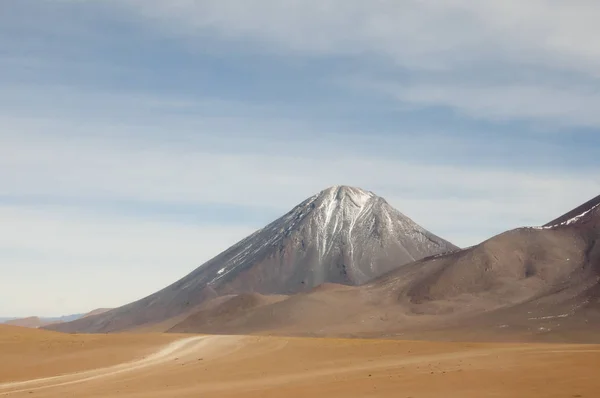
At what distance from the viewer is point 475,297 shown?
118250mm

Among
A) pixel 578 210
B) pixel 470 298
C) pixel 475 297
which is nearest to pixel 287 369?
pixel 470 298

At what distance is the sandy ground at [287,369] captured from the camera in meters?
22.3

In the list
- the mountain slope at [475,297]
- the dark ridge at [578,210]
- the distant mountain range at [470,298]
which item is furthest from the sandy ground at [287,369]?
the dark ridge at [578,210]

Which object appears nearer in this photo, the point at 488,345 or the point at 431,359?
the point at 431,359

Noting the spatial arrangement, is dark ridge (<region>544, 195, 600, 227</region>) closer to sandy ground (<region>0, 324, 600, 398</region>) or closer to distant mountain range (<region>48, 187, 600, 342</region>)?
distant mountain range (<region>48, 187, 600, 342</region>)

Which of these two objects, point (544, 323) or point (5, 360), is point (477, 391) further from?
point (544, 323)

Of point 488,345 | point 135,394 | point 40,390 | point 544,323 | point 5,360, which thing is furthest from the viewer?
Answer: point 544,323

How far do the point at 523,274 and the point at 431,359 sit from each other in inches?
3919

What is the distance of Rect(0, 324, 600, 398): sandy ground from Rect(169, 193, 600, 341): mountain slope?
176 ft

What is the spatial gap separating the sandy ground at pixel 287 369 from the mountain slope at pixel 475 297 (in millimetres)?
53740

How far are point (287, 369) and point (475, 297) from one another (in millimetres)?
91866

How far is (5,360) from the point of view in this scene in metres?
36.2

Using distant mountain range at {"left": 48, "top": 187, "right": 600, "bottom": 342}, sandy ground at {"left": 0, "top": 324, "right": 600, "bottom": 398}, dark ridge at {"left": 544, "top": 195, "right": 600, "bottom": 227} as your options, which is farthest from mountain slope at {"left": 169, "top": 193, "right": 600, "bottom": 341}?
sandy ground at {"left": 0, "top": 324, "right": 600, "bottom": 398}

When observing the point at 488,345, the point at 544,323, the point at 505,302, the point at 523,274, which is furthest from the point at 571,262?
the point at 488,345
